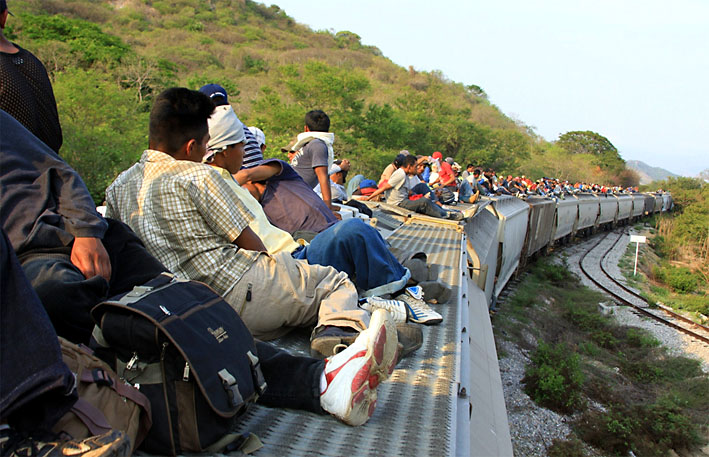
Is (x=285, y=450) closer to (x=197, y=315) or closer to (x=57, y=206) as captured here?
(x=197, y=315)

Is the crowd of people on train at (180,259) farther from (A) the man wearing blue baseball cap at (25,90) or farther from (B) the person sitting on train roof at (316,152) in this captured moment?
(B) the person sitting on train roof at (316,152)

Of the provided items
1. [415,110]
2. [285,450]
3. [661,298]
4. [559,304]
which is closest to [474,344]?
[285,450]

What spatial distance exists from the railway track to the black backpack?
12.9 metres

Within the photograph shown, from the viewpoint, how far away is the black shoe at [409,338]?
247 cm

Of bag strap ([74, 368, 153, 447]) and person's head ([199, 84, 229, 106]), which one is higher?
person's head ([199, 84, 229, 106])

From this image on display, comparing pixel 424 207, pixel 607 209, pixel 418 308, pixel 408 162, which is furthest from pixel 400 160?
pixel 607 209

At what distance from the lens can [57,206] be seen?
1.95m

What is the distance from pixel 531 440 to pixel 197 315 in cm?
573

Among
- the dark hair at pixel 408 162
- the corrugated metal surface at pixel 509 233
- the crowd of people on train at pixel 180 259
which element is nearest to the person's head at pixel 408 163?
the dark hair at pixel 408 162

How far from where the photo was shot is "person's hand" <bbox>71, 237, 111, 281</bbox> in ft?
5.96

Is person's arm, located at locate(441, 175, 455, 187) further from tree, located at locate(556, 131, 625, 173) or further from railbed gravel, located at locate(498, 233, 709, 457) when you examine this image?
tree, located at locate(556, 131, 625, 173)

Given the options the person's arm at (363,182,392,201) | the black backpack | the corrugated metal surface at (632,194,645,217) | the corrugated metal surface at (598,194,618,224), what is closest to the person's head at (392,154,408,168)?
the person's arm at (363,182,392,201)

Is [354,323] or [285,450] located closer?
[285,450]

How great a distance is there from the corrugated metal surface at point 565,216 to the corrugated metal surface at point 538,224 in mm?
663
